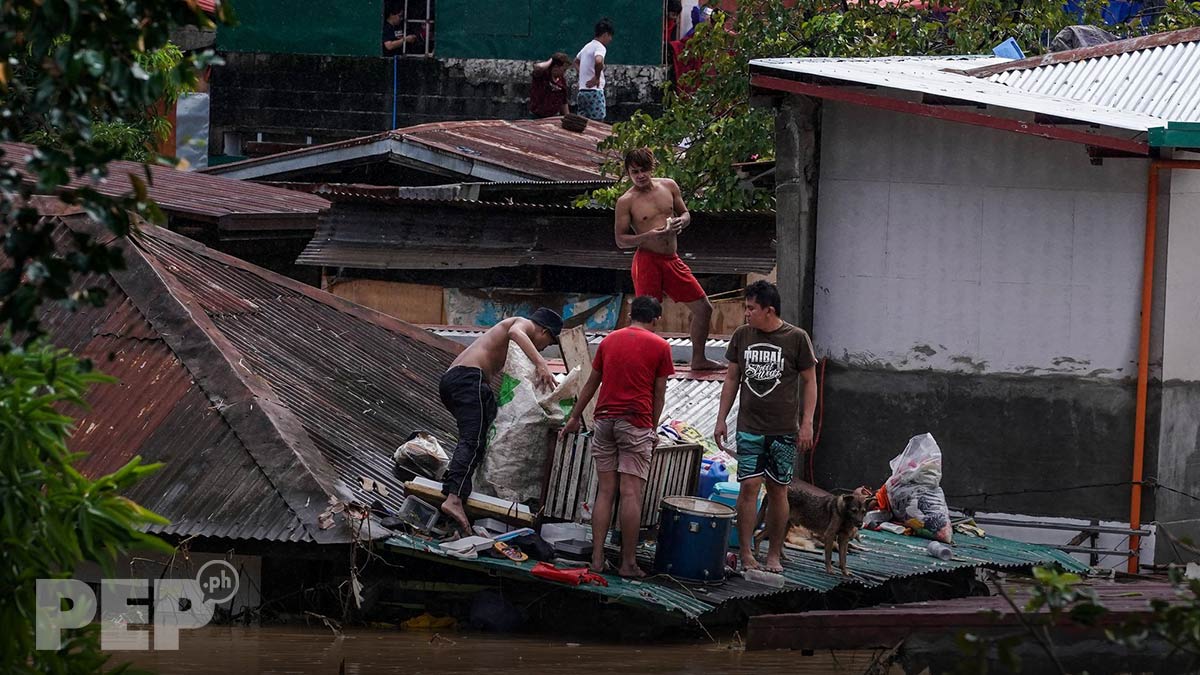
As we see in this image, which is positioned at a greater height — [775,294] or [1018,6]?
[1018,6]

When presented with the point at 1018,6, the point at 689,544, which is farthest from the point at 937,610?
the point at 1018,6

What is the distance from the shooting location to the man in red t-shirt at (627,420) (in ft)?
31.4

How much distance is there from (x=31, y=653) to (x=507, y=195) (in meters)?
14.6

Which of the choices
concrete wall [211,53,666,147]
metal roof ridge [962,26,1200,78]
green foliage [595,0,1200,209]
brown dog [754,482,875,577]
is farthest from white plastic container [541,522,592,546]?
A: concrete wall [211,53,666,147]

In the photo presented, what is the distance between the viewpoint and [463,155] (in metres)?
20.0

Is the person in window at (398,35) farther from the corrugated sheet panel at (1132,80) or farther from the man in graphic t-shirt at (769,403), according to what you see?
the man in graphic t-shirt at (769,403)

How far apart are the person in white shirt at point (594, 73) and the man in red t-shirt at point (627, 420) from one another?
14519 millimetres

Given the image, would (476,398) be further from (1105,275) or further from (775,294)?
(1105,275)

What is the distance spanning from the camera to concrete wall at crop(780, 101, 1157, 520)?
1154cm

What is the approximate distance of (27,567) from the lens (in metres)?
5.24

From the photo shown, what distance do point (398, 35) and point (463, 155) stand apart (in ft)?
23.0

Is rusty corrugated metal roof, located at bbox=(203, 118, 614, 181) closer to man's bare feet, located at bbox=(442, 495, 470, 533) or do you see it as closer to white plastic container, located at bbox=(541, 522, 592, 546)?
white plastic container, located at bbox=(541, 522, 592, 546)

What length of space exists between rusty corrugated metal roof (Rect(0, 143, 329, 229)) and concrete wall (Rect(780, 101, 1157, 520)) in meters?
6.75

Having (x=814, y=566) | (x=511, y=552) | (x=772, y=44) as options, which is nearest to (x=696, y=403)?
(x=814, y=566)
